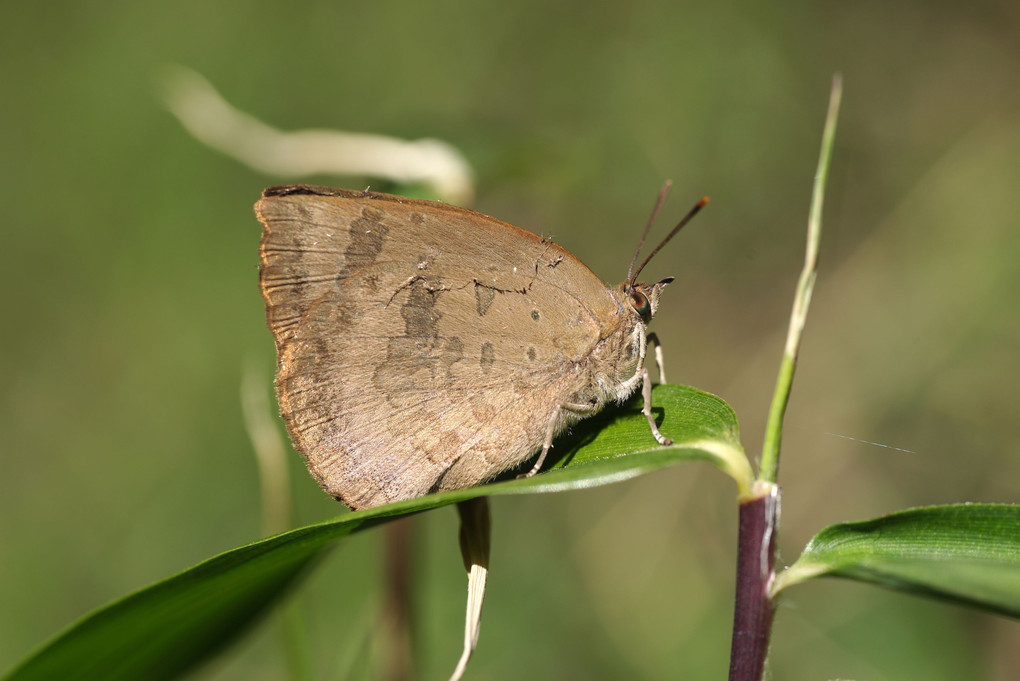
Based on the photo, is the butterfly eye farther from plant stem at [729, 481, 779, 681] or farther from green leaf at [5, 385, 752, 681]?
plant stem at [729, 481, 779, 681]

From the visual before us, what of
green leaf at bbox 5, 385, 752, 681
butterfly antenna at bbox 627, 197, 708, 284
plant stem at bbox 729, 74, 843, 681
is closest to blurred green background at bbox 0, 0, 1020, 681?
butterfly antenna at bbox 627, 197, 708, 284

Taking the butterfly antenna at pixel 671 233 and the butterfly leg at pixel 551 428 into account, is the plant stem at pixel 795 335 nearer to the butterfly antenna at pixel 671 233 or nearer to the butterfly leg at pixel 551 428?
the butterfly antenna at pixel 671 233

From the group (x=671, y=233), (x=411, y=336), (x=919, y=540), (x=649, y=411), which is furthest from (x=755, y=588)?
(x=411, y=336)

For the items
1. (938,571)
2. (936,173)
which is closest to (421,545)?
(938,571)

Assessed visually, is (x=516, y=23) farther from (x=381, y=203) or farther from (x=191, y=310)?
(x=381, y=203)

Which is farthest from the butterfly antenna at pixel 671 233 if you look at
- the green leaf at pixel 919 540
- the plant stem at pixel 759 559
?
the green leaf at pixel 919 540

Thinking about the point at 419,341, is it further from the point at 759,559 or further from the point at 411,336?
the point at 759,559
